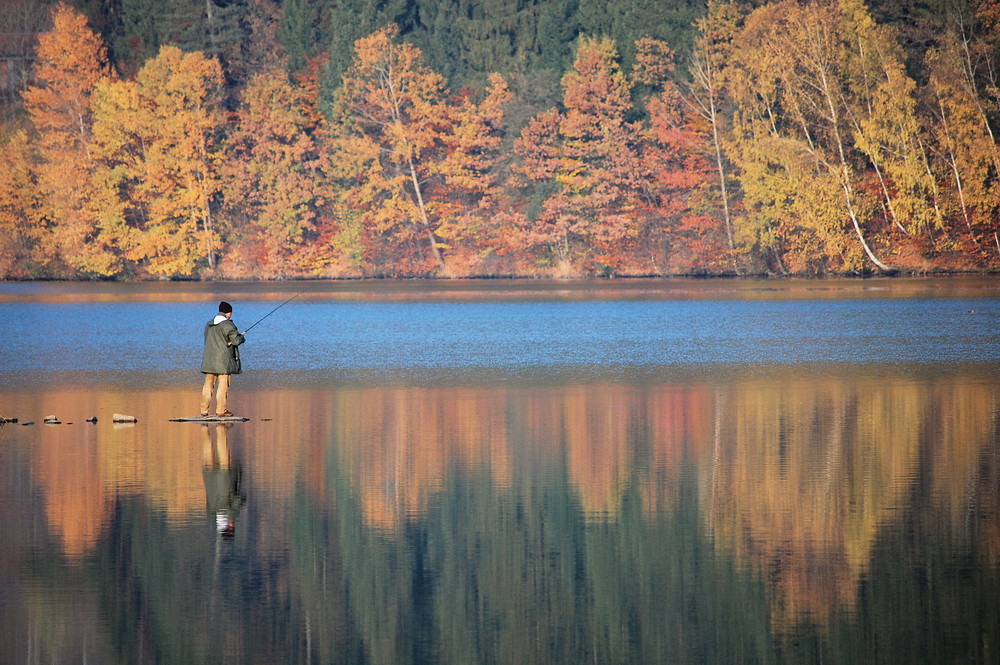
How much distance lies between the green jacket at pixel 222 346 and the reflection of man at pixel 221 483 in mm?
1201

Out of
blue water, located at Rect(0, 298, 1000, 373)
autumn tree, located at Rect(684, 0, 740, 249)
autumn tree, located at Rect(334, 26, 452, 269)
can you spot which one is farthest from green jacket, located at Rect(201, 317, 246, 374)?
autumn tree, located at Rect(334, 26, 452, 269)

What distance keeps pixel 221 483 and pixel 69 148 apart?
214 ft

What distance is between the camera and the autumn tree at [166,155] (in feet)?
230

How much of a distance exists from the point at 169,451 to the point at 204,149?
197 feet

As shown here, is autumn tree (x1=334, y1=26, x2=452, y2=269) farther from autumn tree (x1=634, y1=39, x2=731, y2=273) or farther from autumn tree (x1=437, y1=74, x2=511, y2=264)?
autumn tree (x1=634, y1=39, x2=731, y2=273)

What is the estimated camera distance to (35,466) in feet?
41.9

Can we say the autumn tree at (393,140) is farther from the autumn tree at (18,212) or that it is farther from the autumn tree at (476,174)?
the autumn tree at (18,212)

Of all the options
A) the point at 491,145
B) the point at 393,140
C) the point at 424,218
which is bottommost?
the point at 424,218

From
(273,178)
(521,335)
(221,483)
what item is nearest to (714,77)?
(273,178)

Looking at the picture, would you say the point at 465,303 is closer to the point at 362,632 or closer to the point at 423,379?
the point at 423,379

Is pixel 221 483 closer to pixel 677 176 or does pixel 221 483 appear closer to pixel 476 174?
pixel 677 176

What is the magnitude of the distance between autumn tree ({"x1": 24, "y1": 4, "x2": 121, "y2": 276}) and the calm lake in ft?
163

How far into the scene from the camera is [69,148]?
72.9 metres

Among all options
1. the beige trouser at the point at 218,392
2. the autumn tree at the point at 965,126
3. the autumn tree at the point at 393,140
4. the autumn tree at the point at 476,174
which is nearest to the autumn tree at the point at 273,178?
the autumn tree at the point at 393,140
